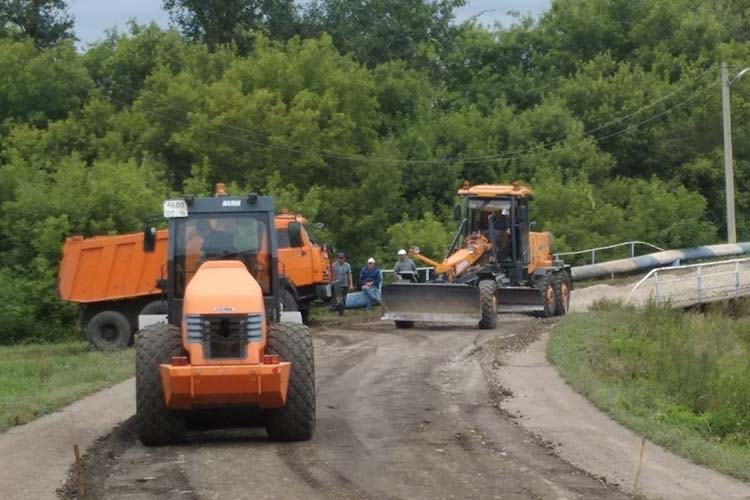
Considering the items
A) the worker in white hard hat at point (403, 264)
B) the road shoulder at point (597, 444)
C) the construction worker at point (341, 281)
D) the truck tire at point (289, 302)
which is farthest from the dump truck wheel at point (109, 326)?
the road shoulder at point (597, 444)

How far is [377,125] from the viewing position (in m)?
51.1

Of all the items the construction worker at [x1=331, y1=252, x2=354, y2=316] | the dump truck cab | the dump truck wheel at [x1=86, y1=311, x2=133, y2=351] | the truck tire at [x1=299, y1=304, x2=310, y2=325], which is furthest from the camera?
the construction worker at [x1=331, y1=252, x2=354, y2=316]

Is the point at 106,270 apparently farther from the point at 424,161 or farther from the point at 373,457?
the point at 424,161

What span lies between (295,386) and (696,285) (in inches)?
971

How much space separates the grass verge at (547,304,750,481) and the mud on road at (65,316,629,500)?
61.8 inches

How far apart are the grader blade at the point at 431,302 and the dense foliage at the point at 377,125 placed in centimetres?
840

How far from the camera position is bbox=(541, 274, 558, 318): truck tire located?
31.6 metres

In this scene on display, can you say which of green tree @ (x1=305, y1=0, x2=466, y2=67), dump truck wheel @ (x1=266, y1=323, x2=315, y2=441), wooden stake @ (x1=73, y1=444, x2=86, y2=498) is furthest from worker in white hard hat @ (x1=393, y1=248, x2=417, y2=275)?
green tree @ (x1=305, y1=0, x2=466, y2=67)

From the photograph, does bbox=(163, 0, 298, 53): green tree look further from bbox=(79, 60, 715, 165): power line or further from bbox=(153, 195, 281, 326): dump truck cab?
bbox=(153, 195, 281, 326): dump truck cab

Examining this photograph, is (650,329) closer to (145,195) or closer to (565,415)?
(565,415)

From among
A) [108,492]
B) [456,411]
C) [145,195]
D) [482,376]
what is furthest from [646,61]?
[108,492]

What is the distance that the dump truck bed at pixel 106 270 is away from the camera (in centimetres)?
2900

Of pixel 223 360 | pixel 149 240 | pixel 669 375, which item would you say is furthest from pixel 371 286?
pixel 223 360

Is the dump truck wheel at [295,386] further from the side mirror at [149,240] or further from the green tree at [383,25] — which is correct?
the green tree at [383,25]
